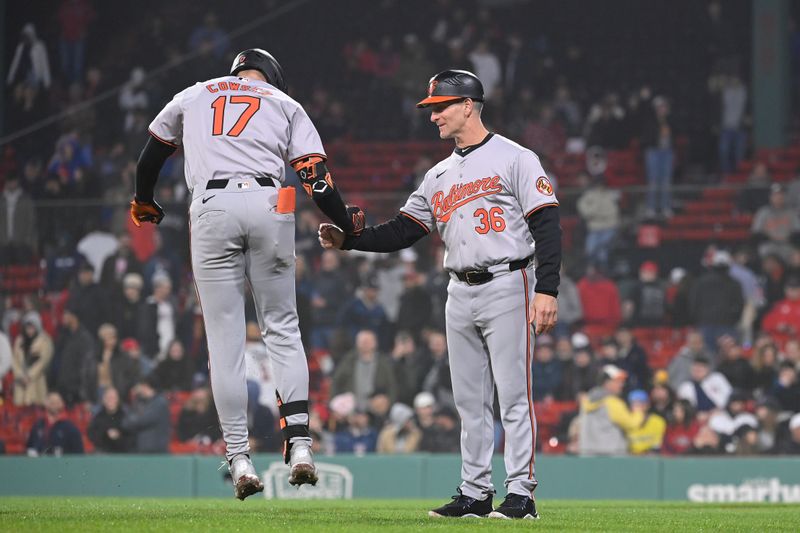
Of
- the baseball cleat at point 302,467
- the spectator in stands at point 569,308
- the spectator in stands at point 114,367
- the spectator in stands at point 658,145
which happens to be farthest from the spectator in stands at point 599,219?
the baseball cleat at point 302,467

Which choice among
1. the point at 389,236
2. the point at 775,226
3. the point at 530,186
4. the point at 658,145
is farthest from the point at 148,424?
the point at 658,145

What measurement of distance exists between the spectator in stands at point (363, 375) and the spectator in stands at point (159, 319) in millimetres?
1917


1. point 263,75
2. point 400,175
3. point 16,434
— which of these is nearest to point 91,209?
point 16,434

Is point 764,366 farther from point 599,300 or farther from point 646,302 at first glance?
point 599,300

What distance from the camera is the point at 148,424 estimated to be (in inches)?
549

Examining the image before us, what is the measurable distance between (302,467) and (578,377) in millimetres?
8721

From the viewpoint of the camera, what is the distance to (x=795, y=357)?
46.0 ft

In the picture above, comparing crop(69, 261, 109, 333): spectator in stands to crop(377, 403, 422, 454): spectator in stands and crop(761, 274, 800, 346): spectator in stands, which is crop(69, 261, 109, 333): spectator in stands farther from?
crop(761, 274, 800, 346): spectator in stands

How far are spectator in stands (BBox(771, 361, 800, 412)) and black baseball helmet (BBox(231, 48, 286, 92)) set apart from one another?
29.6 feet

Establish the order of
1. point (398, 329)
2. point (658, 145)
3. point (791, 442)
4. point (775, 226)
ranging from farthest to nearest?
point (658, 145), point (398, 329), point (775, 226), point (791, 442)

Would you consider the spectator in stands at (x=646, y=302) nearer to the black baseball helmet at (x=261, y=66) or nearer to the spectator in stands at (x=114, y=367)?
the spectator in stands at (x=114, y=367)

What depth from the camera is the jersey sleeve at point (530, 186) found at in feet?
20.4

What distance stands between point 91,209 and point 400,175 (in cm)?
668

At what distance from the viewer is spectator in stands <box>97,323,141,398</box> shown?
14.2m
